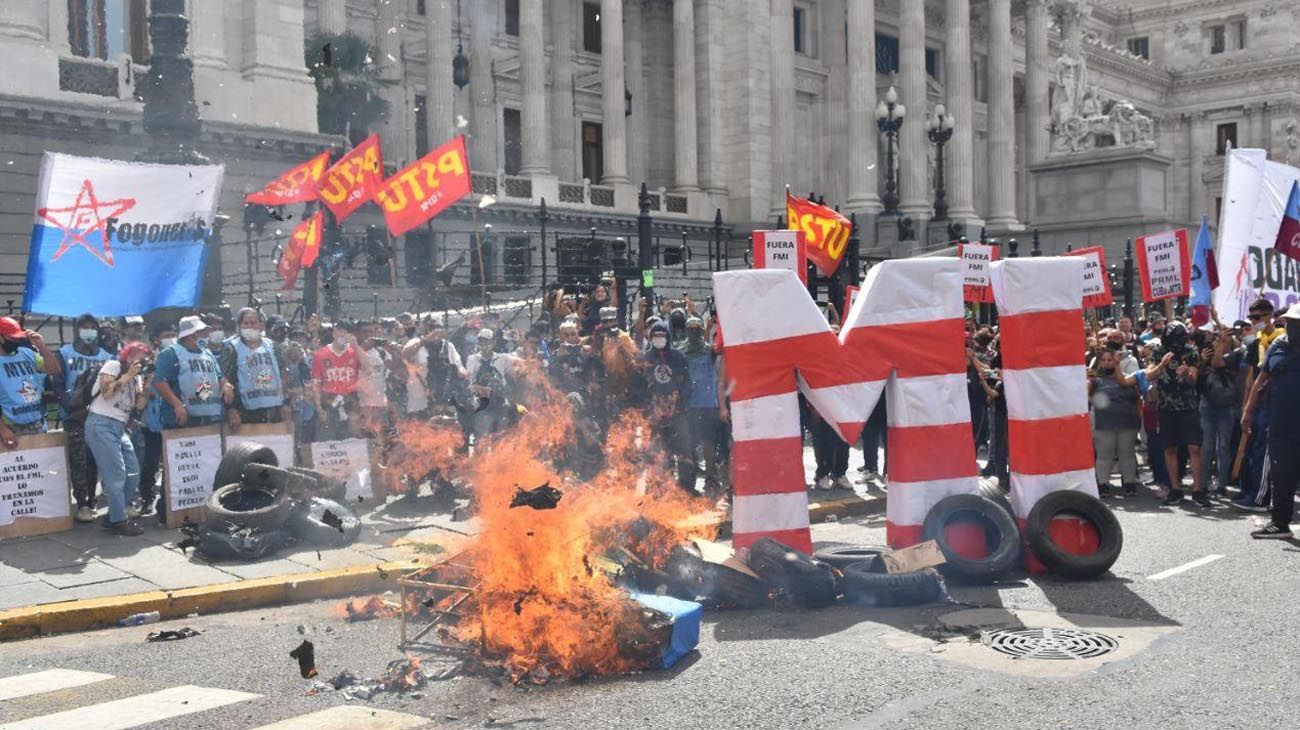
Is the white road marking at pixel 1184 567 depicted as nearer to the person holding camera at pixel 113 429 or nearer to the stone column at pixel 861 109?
the person holding camera at pixel 113 429

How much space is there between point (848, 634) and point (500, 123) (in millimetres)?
33598

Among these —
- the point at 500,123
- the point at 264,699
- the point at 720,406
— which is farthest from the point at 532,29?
the point at 264,699

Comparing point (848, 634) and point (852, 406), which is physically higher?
point (852, 406)

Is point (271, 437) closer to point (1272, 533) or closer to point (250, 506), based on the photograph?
point (250, 506)

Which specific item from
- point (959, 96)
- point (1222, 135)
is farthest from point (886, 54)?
point (1222, 135)

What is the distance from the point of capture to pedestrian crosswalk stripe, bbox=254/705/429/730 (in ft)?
17.2

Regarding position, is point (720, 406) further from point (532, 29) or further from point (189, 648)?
point (532, 29)

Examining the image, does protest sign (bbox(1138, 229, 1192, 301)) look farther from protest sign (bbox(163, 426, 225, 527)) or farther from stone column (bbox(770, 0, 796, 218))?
stone column (bbox(770, 0, 796, 218))

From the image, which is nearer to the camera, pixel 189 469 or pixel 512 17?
pixel 189 469

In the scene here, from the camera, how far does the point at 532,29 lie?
3659 centimetres

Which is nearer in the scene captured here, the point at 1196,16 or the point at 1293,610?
the point at 1293,610

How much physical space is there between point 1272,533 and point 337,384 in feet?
27.8

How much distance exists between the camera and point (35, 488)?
9.74m

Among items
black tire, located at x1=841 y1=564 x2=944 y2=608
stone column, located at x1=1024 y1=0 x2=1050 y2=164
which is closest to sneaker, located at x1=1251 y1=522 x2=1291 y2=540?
black tire, located at x1=841 y1=564 x2=944 y2=608
